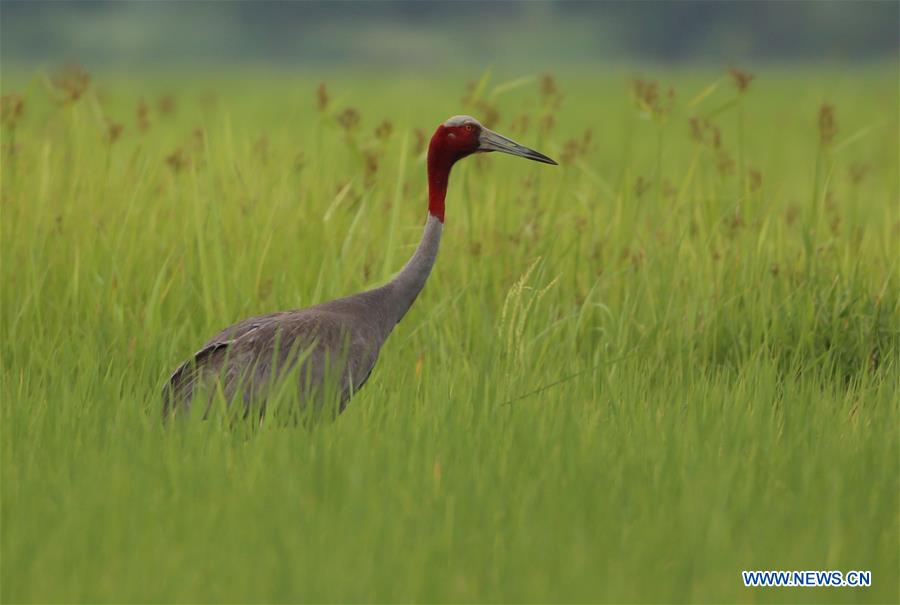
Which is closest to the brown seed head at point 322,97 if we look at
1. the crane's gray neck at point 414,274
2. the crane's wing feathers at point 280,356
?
the crane's gray neck at point 414,274

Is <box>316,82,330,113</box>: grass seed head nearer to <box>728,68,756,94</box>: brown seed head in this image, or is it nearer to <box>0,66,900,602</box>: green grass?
<box>0,66,900,602</box>: green grass

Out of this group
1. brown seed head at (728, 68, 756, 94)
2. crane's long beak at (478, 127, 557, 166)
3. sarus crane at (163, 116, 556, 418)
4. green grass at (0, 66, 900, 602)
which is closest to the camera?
green grass at (0, 66, 900, 602)

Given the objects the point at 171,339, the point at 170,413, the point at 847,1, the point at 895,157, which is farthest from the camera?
the point at 847,1

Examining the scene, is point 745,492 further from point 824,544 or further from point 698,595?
point 698,595

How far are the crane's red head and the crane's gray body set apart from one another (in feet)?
2.16

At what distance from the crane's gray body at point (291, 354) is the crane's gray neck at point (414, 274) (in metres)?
0.15

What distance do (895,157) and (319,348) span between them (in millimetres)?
11113

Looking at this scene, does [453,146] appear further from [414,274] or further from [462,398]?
[462,398]

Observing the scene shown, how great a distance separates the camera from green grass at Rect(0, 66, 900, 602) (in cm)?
362

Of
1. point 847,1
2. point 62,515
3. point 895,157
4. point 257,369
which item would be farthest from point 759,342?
point 847,1

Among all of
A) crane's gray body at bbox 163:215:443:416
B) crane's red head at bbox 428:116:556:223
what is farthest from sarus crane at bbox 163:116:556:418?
crane's red head at bbox 428:116:556:223

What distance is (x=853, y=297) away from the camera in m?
6.28

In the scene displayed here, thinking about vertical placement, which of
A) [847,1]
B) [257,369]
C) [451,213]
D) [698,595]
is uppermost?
[847,1]

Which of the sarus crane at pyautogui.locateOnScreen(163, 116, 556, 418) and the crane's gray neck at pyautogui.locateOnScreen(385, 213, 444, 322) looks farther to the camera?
the crane's gray neck at pyautogui.locateOnScreen(385, 213, 444, 322)
